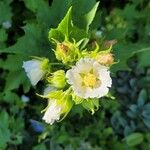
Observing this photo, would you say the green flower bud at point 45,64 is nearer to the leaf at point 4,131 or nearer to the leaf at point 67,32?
the leaf at point 67,32

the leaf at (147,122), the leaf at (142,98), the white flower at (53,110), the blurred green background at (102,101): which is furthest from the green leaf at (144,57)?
the white flower at (53,110)

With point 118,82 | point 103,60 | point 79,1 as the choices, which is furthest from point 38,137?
point 103,60

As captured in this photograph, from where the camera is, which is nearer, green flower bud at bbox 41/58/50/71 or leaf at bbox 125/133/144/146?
green flower bud at bbox 41/58/50/71

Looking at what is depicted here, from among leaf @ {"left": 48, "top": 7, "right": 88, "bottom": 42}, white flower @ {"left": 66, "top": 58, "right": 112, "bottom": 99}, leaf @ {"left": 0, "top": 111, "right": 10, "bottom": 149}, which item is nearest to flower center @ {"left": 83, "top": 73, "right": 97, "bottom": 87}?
white flower @ {"left": 66, "top": 58, "right": 112, "bottom": 99}

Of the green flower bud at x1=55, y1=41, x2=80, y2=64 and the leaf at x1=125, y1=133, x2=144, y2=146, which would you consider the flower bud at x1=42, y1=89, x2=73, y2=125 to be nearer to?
the green flower bud at x1=55, y1=41, x2=80, y2=64

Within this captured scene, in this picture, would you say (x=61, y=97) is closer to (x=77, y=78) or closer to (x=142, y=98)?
(x=77, y=78)

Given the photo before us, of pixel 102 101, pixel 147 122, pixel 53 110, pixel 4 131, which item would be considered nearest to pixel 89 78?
pixel 53 110
